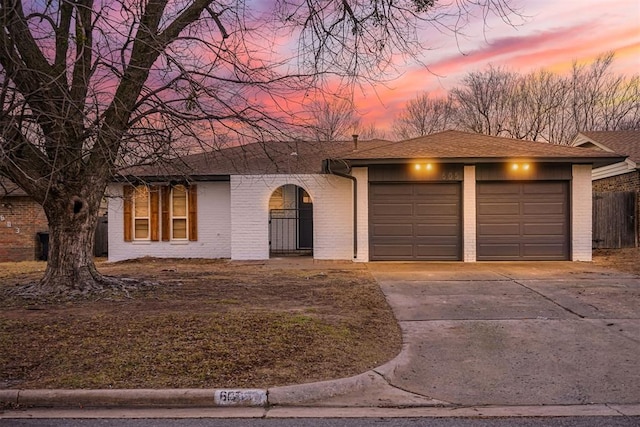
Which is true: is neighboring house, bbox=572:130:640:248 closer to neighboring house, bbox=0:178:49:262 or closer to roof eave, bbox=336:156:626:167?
roof eave, bbox=336:156:626:167

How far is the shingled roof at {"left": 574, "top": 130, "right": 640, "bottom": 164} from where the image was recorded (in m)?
19.8

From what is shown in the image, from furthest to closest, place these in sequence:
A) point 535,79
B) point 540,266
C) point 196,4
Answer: point 535,79
point 540,266
point 196,4

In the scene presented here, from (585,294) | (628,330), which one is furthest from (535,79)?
(628,330)

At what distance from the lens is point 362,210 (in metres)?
16.6

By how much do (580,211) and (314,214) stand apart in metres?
7.79

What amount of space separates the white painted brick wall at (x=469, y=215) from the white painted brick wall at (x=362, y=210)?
9.26ft

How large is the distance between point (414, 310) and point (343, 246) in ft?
26.9

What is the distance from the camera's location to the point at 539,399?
5.32 meters

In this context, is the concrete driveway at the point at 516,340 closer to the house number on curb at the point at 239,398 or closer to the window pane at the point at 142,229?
the house number on curb at the point at 239,398

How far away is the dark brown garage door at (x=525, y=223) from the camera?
1634 cm

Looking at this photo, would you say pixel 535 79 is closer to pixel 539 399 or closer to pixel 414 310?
pixel 414 310

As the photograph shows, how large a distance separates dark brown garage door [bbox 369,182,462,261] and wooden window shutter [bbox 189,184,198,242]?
5968 mm

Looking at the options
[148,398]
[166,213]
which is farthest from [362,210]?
[148,398]

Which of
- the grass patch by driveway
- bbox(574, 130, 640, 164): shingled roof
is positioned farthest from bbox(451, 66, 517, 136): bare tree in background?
the grass patch by driveway
